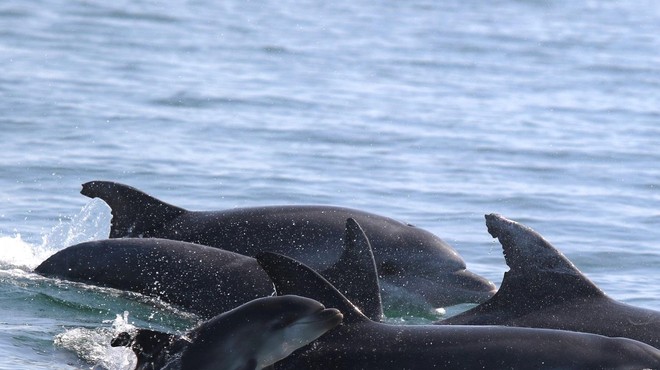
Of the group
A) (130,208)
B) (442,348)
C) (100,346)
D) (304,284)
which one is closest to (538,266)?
(442,348)

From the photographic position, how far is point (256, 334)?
7176 millimetres

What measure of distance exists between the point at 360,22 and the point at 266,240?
24.2 metres

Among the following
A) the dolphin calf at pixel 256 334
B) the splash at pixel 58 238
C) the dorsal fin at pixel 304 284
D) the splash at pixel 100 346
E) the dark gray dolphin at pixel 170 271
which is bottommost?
the splash at pixel 100 346

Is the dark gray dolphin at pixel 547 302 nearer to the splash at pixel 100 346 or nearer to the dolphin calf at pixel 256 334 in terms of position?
the dolphin calf at pixel 256 334

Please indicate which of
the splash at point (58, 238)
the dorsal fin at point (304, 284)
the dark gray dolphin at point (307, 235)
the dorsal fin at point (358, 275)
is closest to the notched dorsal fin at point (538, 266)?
the dorsal fin at point (358, 275)

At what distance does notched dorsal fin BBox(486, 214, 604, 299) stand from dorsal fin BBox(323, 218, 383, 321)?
75 centimetres

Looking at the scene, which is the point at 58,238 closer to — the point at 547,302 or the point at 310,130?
the point at 547,302

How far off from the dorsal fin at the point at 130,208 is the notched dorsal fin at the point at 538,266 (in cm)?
338

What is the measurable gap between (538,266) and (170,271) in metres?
2.86

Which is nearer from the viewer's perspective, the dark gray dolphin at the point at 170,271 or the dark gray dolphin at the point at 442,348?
the dark gray dolphin at the point at 442,348

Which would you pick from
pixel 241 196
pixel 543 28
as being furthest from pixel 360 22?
pixel 241 196

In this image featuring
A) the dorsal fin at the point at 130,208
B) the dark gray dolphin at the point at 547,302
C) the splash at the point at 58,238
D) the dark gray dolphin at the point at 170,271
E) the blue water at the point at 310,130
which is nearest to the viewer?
the dark gray dolphin at the point at 547,302

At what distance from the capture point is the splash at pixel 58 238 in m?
11.6

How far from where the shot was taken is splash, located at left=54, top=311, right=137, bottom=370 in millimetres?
8531
